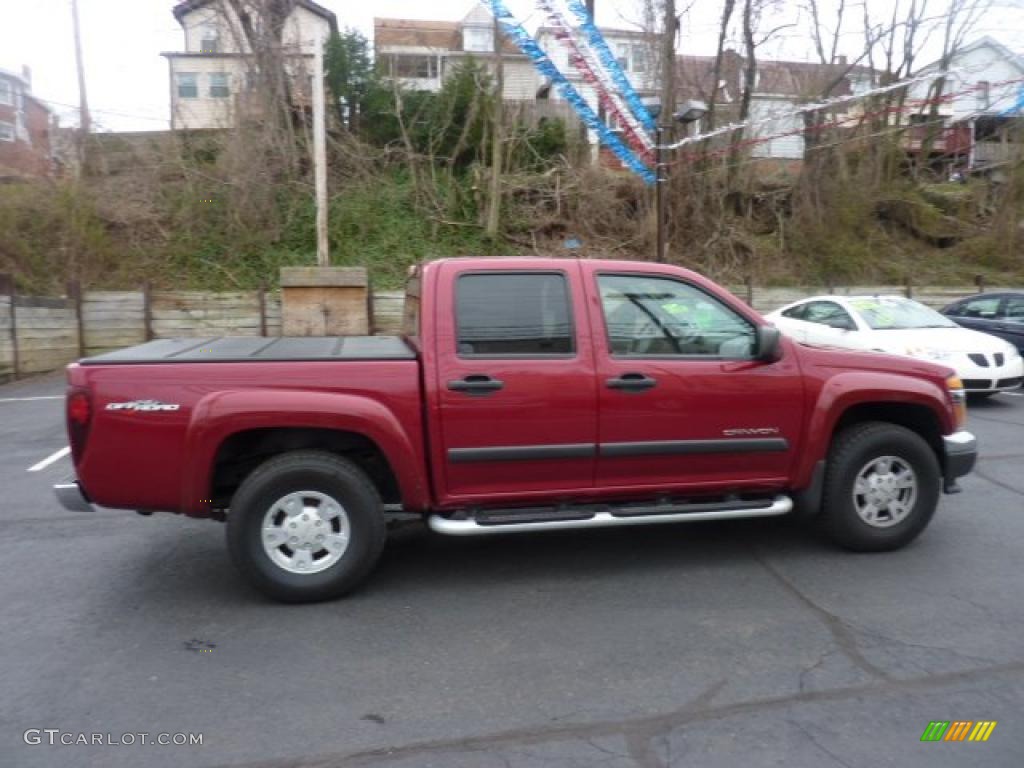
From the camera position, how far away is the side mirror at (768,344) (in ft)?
14.9

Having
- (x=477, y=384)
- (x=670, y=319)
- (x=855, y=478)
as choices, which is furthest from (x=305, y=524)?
(x=855, y=478)

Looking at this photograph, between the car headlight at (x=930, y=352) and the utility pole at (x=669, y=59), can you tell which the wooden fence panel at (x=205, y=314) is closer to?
the utility pole at (x=669, y=59)

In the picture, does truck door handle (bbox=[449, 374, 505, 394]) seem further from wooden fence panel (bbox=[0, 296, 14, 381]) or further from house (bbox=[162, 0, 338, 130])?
house (bbox=[162, 0, 338, 130])

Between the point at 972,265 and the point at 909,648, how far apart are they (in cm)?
2287

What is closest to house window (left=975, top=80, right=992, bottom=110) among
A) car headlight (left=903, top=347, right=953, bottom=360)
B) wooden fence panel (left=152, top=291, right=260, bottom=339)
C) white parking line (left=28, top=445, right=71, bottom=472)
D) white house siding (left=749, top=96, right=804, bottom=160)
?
car headlight (left=903, top=347, right=953, bottom=360)

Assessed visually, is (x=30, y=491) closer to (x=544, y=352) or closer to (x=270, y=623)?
(x=270, y=623)

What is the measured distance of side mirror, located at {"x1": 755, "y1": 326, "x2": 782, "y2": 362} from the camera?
179 inches

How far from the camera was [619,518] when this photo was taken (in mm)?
4492

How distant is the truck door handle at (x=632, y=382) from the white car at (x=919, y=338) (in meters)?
5.65

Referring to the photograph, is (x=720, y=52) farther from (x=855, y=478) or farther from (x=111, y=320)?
(x=855, y=478)

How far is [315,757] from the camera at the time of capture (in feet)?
9.69

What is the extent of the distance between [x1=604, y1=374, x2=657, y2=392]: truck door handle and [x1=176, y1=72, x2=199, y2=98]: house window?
3182 cm

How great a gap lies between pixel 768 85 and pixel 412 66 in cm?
1062

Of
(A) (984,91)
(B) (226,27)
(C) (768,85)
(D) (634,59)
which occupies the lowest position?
(A) (984,91)
